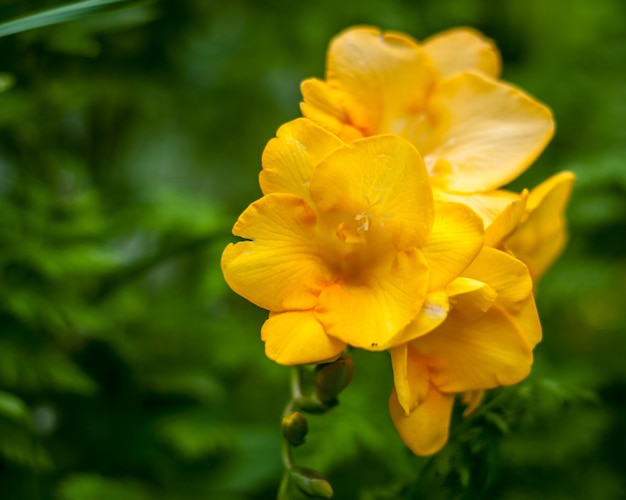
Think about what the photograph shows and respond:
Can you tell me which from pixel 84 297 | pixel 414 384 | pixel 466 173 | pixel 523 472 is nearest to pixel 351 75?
pixel 466 173

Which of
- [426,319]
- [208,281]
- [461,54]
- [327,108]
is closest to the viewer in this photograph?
[426,319]

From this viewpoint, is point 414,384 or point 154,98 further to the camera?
point 154,98

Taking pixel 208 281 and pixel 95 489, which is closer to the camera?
pixel 95 489

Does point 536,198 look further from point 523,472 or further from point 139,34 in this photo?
point 139,34

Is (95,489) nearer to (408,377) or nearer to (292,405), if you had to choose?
(292,405)

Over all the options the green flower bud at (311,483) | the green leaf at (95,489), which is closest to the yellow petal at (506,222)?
the green flower bud at (311,483)

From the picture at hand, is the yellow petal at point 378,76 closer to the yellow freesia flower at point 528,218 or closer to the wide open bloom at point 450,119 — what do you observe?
the wide open bloom at point 450,119

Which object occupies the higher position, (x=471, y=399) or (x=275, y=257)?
(x=275, y=257)

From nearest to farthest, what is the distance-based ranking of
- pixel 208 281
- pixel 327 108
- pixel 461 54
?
pixel 327 108, pixel 461 54, pixel 208 281

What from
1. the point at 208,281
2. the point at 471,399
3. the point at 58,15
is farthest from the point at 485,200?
the point at 208,281
